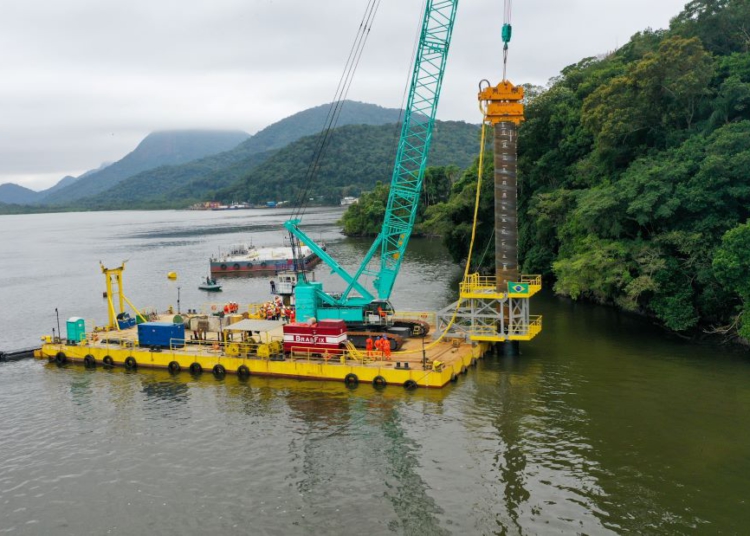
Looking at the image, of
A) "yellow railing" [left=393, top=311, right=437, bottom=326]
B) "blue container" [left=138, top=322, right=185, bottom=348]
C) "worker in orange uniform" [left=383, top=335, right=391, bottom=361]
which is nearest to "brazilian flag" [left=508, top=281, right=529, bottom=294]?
"yellow railing" [left=393, top=311, right=437, bottom=326]

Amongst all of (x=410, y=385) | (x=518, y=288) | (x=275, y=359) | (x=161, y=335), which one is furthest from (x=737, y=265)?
(x=161, y=335)

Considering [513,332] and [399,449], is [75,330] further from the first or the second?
[513,332]

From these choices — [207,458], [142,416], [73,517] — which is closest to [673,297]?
[207,458]

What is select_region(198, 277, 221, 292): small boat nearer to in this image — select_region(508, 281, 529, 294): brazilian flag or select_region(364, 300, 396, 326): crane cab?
select_region(364, 300, 396, 326): crane cab

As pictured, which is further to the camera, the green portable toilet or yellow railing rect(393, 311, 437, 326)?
yellow railing rect(393, 311, 437, 326)

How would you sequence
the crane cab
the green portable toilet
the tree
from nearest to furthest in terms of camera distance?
the tree, the crane cab, the green portable toilet

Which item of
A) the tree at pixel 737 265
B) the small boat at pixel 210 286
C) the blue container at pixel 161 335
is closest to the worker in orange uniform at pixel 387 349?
the blue container at pixel 161 335

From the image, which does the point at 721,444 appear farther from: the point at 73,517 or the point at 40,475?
the point at 40,475
